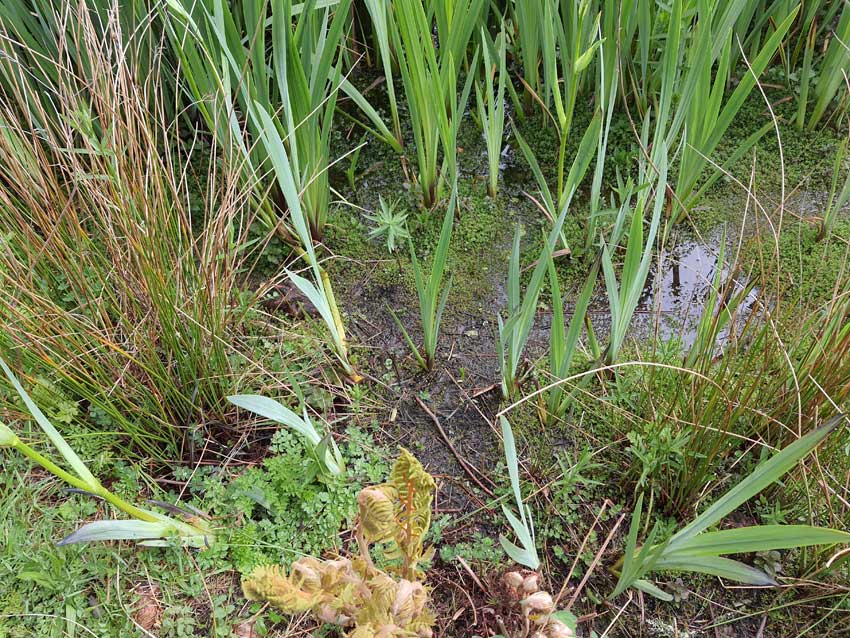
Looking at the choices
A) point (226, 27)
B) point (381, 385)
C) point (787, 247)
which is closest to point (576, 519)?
point (381, 385)

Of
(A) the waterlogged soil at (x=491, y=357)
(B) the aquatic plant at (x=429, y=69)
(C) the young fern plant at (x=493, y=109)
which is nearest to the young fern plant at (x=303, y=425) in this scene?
(A) the waterlogged soil at (x=491, y=357)

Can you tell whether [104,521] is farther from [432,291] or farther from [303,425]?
[432,291]

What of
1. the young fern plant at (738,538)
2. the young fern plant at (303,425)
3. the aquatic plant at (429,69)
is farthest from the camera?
the aquatic plant at (429,69)

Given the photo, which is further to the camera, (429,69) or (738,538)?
(429,69)

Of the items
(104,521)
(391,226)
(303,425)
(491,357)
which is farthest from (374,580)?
(391,226)

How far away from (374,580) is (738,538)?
0.55 meters

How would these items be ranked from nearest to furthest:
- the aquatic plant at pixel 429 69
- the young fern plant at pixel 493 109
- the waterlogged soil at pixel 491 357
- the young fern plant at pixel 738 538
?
1. the young fern plant at pixel 738 538
2. the waterlogged soil at pixel 491 357
3. the aquatic plant at pixel 429 69
4. the young fern plant at pixel 493 109

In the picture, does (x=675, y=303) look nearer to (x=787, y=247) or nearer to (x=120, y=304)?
(x=787, y=247)

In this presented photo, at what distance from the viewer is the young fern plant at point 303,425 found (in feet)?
3.61

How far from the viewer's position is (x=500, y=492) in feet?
4.36

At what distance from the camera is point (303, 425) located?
117 centimetres

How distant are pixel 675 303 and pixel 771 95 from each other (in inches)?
37.4

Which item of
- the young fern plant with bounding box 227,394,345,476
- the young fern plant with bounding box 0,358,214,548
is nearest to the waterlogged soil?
the young fern plant with bounding box 227,394,345,476

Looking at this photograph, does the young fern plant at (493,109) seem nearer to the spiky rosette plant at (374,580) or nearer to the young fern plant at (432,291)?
the young fern plant at (432,291)
